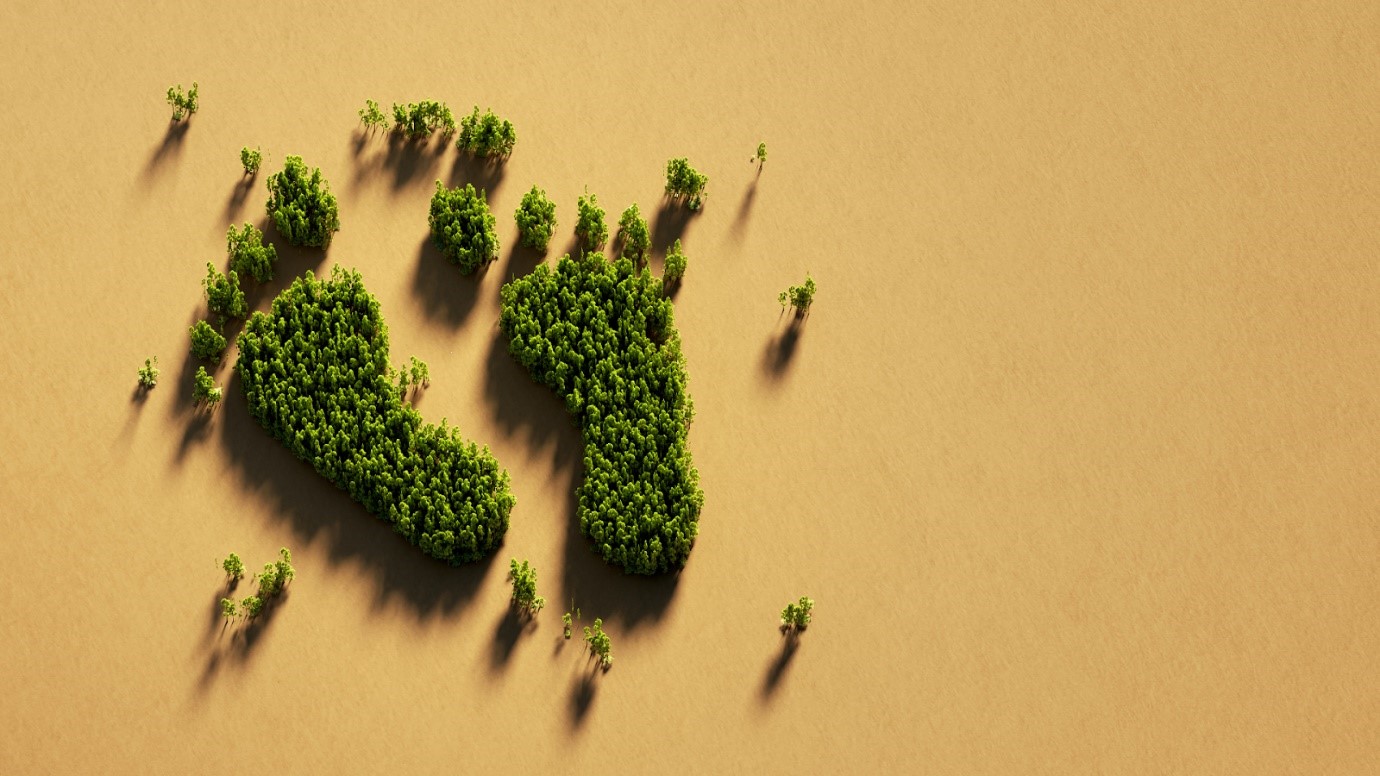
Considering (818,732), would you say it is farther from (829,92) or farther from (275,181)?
(275,181)

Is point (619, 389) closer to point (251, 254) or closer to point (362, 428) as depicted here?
point (362, 428)

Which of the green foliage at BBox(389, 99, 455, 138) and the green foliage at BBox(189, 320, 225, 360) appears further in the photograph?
the green foliage at BBox(389, 99, 455, 138)

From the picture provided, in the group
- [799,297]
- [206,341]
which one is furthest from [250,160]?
[799,297]

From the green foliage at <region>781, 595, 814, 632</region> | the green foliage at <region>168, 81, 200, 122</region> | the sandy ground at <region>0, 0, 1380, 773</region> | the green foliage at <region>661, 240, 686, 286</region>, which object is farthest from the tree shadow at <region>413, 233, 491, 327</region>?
the green foliage at <region>781, 595, 814, 632</region>

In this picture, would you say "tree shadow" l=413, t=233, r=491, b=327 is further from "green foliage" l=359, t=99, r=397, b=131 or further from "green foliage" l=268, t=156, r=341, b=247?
"green foliage" l=359, t=99, r=397, b=131

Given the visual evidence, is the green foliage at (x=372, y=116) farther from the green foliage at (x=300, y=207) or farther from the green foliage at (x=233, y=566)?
the green foliage at (x=233, y=566)

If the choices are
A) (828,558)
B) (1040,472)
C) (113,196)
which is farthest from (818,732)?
(113,196)
